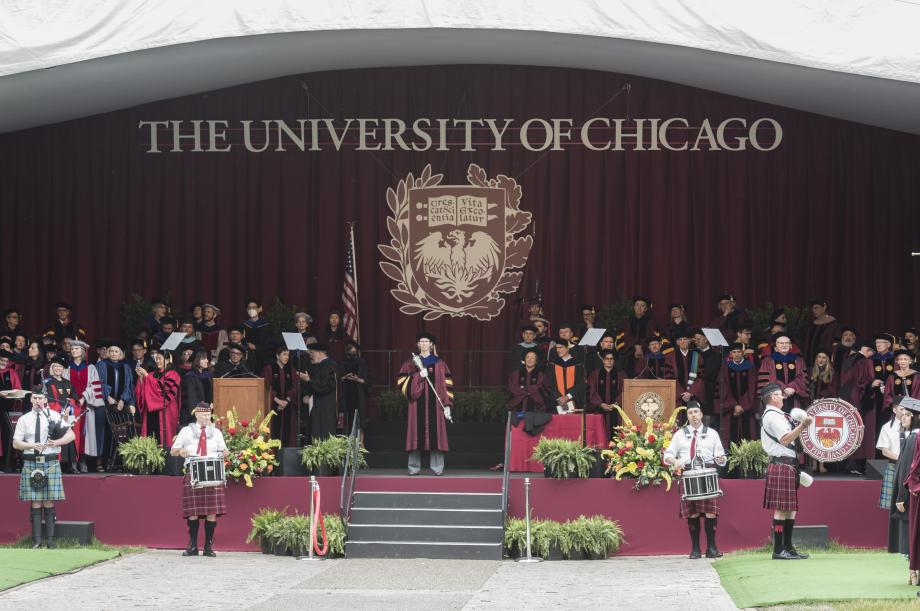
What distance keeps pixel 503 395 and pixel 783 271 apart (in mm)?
4985

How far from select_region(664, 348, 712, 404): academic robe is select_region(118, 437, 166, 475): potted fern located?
20.7 feet

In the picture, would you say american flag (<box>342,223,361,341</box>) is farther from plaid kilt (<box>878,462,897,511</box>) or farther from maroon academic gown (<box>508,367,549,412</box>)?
plaid kilt (<box>878,462,897,511</box>)

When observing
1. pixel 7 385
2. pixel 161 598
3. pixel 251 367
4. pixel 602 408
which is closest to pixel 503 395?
pixel 602 408

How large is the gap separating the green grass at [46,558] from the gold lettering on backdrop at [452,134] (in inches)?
263

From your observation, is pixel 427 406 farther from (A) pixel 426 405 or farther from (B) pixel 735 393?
(B) pixel 735 393

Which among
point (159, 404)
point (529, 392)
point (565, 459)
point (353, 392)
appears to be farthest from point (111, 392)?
point (565, 459)

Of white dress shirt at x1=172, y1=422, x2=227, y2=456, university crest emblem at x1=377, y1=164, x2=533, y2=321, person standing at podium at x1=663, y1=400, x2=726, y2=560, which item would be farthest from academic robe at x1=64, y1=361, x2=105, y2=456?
person standing at podium at x1=663, y1=400, x2=726, y2=560

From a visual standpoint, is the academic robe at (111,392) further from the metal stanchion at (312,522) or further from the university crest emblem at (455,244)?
the university crest emblem at (455,244)

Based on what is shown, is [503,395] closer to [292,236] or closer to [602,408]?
[602,408]

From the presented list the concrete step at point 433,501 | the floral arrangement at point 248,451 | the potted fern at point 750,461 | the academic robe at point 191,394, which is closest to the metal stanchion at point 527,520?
the concrete step at point 433,501

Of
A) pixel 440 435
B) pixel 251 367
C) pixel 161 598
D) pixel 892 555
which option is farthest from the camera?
pixel 251 367

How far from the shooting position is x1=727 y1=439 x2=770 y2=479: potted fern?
15.9 metres

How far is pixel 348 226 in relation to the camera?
2178 centimetres

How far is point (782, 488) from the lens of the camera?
1371 centimetres
